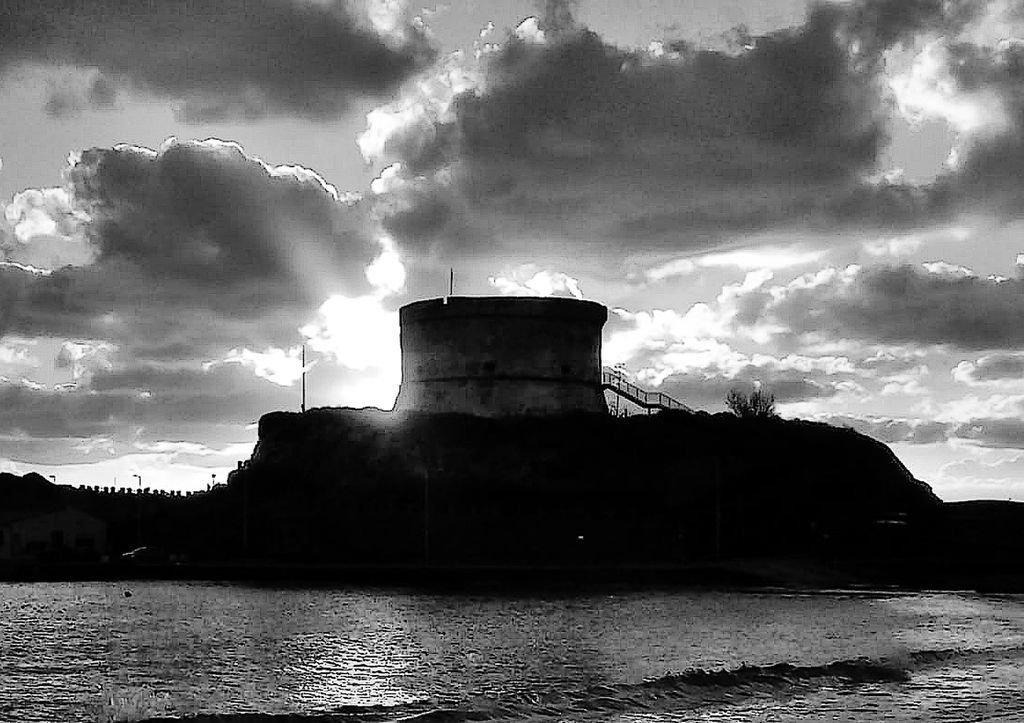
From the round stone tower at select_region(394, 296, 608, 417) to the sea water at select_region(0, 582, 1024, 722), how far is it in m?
10.9

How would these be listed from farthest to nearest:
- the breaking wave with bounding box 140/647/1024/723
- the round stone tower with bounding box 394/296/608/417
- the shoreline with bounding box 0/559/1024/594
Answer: the round stone tower with bounding box 394/296/608/417 → the shoreline with bounding box 0/559/1024/594 → the breaking wave with bounding box 140/647/1024/723

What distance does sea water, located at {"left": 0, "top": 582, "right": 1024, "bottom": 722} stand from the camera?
21.3 meters

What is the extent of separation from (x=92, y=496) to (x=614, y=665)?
81881mm

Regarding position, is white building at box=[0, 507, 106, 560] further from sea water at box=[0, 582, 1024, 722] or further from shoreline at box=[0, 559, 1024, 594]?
sea water at box=[0, 582, 1024, 722]

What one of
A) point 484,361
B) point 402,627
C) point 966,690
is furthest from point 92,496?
point 966,690

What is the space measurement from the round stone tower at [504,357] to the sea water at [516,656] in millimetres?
10892

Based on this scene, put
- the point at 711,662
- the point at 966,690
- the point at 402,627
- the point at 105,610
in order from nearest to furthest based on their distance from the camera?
1. the point at 966,690
2. the point at 711,662
3. the point at 402,627
4. the point at 105,610

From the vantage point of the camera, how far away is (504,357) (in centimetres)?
5781

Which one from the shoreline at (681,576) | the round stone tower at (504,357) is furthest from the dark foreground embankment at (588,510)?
the round stone tower at (504,357)

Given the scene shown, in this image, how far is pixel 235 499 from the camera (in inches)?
2345

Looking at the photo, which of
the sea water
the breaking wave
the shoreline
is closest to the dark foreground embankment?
the shoreline

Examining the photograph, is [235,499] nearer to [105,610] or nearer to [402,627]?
[105,610]

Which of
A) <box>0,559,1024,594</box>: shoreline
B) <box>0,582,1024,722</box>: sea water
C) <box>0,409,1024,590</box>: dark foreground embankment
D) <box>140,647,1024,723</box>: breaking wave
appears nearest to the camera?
<box>140,647,1024,723</box>: breaking wave

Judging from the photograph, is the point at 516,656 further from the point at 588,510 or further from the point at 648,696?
the point at 588,510
